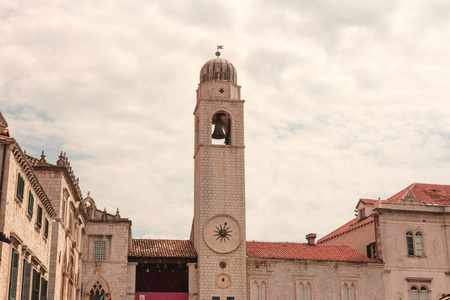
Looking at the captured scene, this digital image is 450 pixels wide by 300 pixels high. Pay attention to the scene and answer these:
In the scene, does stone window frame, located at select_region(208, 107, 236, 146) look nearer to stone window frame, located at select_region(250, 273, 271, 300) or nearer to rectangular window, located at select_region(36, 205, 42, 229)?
stone window frame, located at select_region(250, 273, 271, 300)

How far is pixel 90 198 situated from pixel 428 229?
25.9m

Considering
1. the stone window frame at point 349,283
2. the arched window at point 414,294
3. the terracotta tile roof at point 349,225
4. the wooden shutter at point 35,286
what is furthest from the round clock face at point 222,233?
the wooden shutter at point 35,286

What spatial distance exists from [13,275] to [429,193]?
124ft

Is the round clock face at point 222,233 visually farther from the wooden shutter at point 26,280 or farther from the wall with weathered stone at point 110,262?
the wooden shutter at point 26,280

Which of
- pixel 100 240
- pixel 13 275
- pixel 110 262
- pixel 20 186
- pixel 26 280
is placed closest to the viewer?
pixel 13 275

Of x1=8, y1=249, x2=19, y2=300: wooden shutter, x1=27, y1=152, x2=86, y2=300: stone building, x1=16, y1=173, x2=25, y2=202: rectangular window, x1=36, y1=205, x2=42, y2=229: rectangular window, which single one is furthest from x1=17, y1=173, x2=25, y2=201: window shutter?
x1=27, y1=152, x2=86, y2=300: stone building

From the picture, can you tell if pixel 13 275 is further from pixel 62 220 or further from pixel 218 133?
pixel 218 133

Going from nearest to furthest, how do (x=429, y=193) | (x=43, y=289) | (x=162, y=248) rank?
(x=43, y=289) → (x=162, y=248) → (x=429, y=193)

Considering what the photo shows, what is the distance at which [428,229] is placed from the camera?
162ft

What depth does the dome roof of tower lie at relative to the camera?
49531 millimetres

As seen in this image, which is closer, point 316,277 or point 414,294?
point 316,277

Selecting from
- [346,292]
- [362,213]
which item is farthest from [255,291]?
[362,213]

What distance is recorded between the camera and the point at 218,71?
4959cm

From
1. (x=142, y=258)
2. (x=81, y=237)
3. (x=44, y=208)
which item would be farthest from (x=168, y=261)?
(x=44, y=208)
